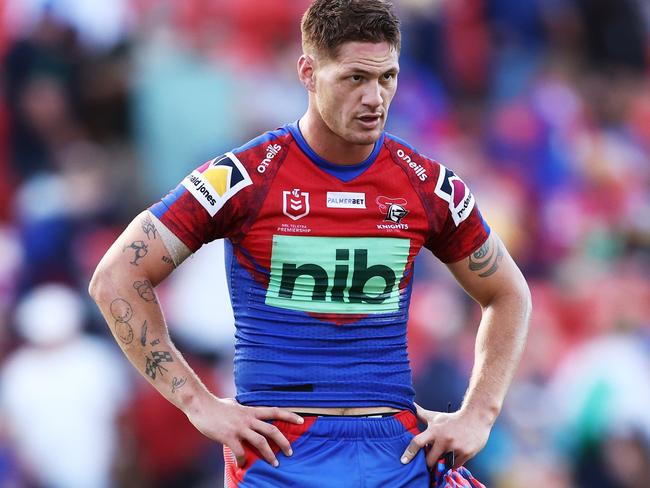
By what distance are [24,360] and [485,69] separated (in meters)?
5.58

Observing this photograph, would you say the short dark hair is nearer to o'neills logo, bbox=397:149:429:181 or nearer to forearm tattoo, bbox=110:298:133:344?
o'neills logo, bbox=397:149:429:181

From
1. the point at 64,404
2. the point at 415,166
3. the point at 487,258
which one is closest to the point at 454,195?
the point at 415,166

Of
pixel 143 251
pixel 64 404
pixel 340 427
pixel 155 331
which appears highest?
pixel 143 251

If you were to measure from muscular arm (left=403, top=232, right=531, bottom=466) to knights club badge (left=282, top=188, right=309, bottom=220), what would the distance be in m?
0.71

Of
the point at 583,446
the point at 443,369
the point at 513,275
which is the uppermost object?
the point at 513,275

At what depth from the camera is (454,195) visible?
17.5 feet

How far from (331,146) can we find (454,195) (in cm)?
49

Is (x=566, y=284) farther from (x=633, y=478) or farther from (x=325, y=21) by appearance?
(x=325, y=21)

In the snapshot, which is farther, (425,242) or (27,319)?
(27,319)

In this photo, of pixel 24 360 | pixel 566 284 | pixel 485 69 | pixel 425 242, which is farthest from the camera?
pixel 485 69

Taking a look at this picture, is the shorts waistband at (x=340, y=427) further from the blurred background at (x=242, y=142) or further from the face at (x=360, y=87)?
the blurred background at (x=242, y=142)

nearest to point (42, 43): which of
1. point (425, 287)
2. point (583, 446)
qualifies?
point (425, 287)

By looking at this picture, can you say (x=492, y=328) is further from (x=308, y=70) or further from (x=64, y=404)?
(x=64, y=404)

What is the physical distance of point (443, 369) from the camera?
9.12 meters
